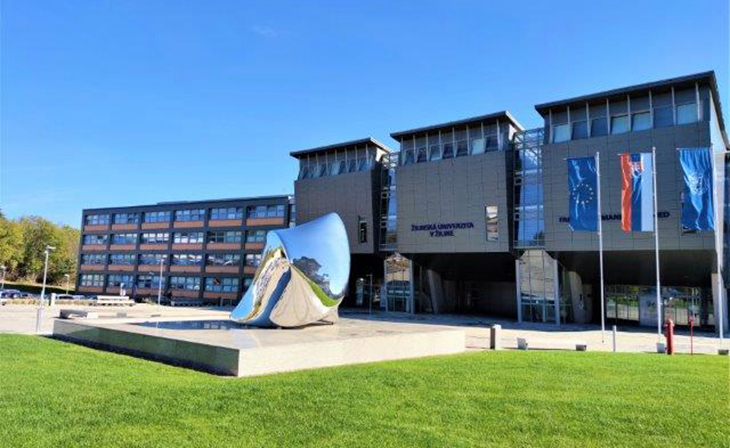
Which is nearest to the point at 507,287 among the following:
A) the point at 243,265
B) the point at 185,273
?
the point at 243,265

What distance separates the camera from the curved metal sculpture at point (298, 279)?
61.7 ft

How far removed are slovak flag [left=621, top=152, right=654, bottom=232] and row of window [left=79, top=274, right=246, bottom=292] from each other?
5023 cm

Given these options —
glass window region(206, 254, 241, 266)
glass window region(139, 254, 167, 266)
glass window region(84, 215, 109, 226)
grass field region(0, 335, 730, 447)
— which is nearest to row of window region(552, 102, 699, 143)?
grass field region(0, 335, 730, 447)

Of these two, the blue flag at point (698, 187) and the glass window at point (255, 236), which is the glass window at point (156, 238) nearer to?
the glass window at point (255, 236)

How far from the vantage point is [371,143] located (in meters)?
53.2

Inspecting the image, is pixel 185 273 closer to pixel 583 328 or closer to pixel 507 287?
pixel 507 287

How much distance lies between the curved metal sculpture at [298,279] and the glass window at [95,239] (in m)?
71.4

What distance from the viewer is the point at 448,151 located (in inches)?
1870

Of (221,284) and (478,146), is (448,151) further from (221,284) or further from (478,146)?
(221,284)

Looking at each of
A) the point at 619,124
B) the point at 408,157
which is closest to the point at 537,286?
the point at 619,124

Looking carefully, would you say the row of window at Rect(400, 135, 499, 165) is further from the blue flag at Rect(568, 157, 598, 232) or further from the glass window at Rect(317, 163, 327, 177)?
the blue flag at Rect(568, 157, 598, 232)

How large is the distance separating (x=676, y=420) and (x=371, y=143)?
4645cm

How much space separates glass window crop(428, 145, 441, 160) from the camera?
48094mm

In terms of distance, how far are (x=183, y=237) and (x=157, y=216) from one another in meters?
6.56
